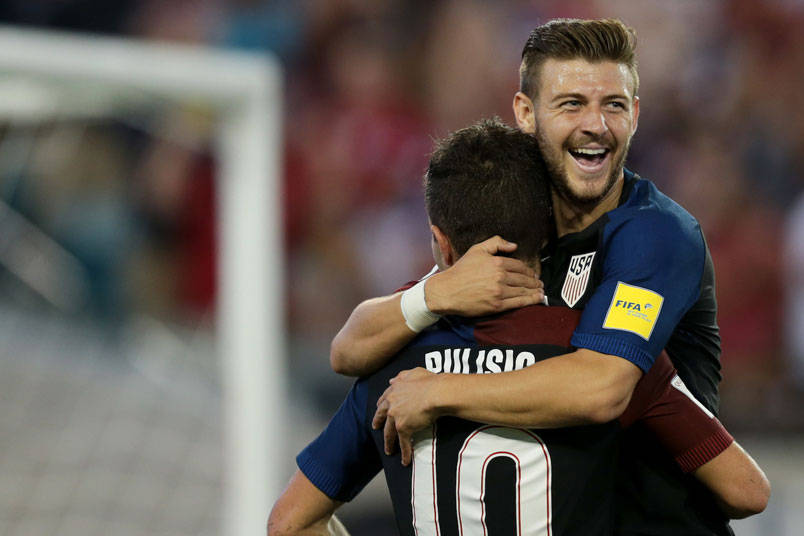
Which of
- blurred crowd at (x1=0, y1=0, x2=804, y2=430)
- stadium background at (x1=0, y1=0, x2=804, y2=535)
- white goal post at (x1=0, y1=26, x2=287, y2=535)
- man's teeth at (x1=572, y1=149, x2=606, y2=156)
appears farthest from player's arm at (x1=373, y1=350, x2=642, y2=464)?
blurred crowd at (x1=0, y1=0, x2=804, y2=430)

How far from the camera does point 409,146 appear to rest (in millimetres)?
6793

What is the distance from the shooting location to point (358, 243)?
664cm

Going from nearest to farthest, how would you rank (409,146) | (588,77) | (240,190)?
1. (588,77)
2. (240,190)
3. (409,146)

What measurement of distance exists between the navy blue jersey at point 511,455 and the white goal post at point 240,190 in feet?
6.57

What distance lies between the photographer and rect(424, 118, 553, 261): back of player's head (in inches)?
82.8

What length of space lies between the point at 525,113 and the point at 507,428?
73cm

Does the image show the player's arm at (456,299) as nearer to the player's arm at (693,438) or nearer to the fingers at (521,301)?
the fingers at (521,301)

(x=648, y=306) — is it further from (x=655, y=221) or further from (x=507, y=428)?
(x=507, y=428)

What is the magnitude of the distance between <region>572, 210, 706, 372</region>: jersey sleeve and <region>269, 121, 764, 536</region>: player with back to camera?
65mm

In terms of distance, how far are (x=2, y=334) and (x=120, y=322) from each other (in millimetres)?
621

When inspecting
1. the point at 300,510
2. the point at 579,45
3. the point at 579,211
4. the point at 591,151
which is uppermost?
the point at 579,45

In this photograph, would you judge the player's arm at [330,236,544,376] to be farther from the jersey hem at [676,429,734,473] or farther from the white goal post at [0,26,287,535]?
the white goal post at [0,26,287,535]

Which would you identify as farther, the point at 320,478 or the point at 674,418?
the point at 320,478

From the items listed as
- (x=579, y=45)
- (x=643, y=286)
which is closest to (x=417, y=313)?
(x=643, y=286)
